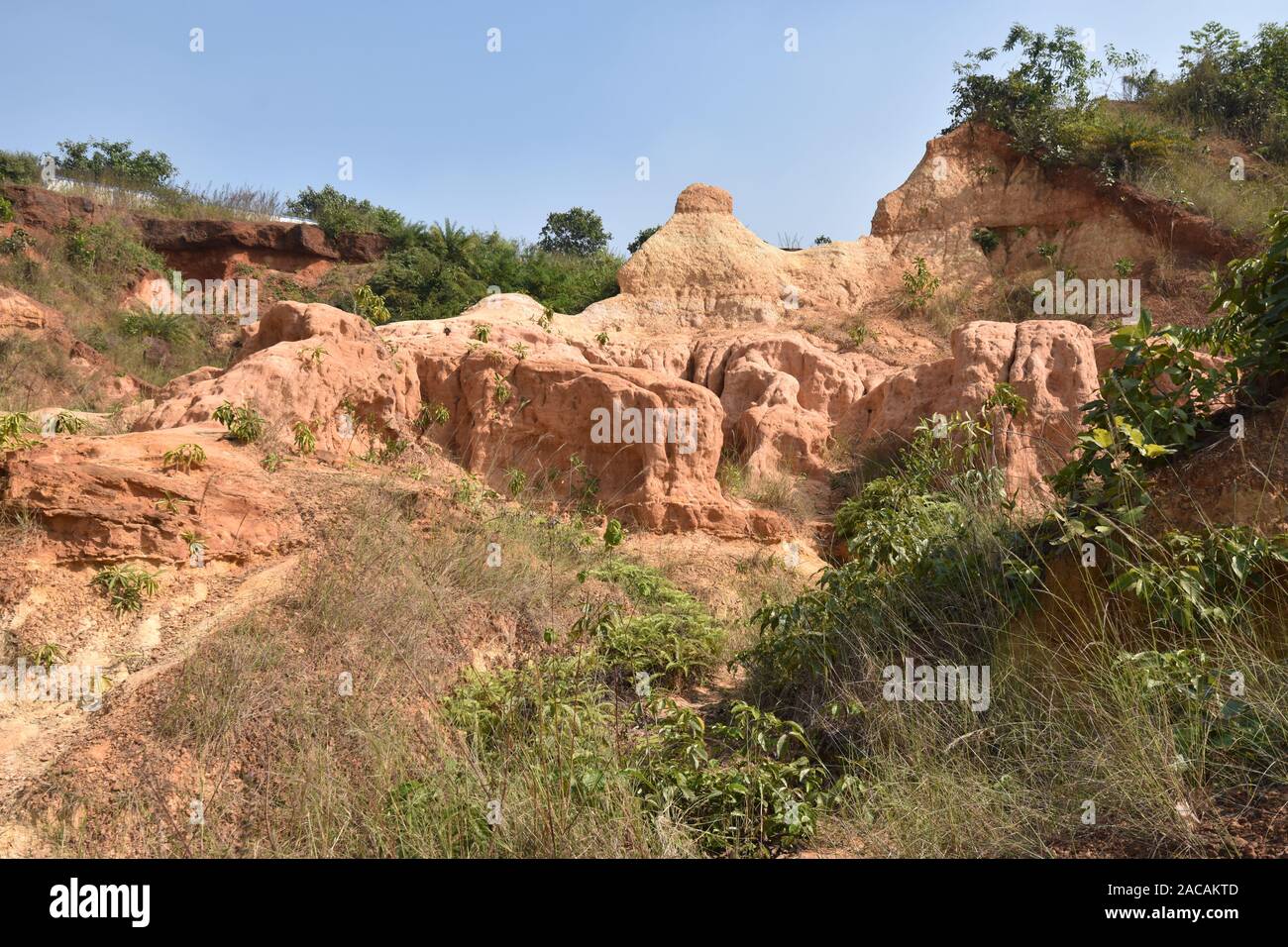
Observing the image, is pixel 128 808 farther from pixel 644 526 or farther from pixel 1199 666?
pixel 644 526

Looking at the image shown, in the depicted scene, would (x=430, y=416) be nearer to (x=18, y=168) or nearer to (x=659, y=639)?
(x=659, y=639)

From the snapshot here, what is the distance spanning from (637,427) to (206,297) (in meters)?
16.8

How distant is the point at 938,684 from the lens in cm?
450

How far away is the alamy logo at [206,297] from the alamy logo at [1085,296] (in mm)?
17208

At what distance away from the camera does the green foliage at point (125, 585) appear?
591 centimetres

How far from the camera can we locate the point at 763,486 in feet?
38.7

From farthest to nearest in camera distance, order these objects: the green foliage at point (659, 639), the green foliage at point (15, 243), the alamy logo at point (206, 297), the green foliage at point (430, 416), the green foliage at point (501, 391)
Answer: the alamy logo at point (206, 297) < the green foliage at point (15, 243) < the green foliage at point (501, 391) < the green foliage at point (430, 416) < the green foliage at point (659, 639)

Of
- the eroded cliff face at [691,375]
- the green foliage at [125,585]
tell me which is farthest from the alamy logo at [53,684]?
the eroded cliff face at [691,375]

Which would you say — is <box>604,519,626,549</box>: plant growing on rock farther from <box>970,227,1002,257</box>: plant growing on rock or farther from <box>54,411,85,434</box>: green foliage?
<box>970,227,1002,257</box>: plant growing on rock

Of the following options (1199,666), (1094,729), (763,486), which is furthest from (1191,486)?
(763,486)

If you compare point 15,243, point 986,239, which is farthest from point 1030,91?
point 15,243

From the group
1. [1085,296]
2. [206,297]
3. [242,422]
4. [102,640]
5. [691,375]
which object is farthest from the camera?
[206,297]

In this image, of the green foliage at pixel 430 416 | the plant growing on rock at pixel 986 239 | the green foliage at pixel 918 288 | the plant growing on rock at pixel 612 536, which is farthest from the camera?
the plant growing on rock at pixel 986 239

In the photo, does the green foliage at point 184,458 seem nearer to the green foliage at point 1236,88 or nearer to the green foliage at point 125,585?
the green foliage at point 125,585
